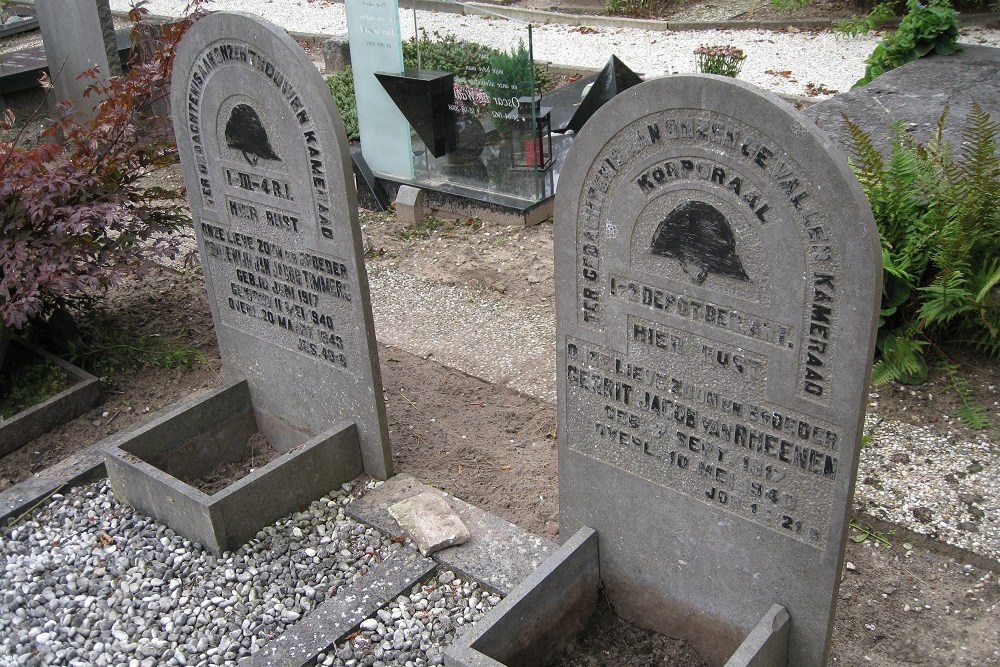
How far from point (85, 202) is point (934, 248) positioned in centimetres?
446

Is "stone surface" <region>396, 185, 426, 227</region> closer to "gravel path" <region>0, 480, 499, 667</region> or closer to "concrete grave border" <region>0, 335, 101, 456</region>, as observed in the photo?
"concrete grave border" <region>0, 335, 101, 456</region>

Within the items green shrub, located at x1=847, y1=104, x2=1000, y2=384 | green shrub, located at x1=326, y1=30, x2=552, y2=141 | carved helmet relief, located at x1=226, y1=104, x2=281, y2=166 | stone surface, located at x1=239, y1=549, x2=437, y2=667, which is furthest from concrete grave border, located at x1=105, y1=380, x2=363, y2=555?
green shrub, located at x1=326, y1=30, x2=552, y2=141

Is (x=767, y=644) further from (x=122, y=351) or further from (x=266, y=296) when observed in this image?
(x=122, y=351)

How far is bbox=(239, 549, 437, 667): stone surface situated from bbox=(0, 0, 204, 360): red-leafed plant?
2.29 metres

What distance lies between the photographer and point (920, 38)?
798 centimetres

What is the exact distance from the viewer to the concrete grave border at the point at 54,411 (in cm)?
495

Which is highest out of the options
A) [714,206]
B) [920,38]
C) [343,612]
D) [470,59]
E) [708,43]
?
[714,206]

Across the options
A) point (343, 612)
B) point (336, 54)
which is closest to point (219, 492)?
point (343, 612)

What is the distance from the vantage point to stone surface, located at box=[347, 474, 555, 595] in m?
3.73

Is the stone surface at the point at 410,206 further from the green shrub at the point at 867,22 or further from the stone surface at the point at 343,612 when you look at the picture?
the green shrub at the point at 867,22

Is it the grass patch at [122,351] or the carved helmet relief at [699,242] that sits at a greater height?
the carved helmet relief at [699,242]

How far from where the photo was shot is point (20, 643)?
11.8 feet

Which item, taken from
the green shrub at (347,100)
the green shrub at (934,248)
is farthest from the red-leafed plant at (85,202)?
the green shrub at (934,248)

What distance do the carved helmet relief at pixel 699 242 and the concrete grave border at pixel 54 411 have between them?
361 centimetres
